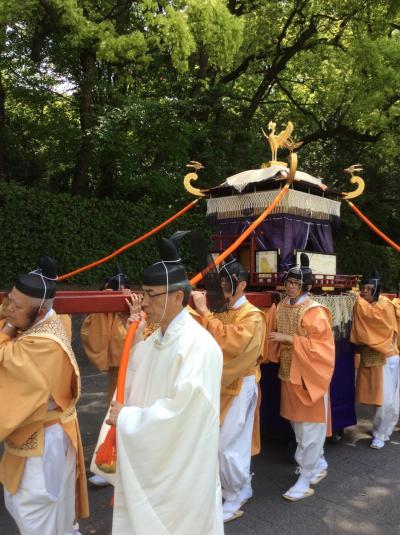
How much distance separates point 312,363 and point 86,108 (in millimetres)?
8870

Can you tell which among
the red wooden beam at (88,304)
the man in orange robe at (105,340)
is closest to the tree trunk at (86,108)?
the man in orange robe at (105,340)

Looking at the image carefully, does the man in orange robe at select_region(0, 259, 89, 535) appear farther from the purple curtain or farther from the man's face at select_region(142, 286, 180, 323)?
the purple curtain

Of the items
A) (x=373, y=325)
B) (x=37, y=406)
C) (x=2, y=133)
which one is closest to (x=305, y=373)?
(x=373, y=325)

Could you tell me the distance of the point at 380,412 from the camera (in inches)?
226

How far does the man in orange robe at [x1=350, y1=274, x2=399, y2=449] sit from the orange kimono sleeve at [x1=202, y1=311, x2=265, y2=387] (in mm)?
2225

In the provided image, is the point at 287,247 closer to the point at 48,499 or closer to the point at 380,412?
the point at 380,412

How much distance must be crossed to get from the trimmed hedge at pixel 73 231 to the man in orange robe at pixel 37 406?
679 centimetres

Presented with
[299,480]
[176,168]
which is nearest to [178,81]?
[176,168]

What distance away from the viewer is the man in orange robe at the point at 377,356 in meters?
5.64

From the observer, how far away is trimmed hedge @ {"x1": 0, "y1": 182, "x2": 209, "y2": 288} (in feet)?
30.5

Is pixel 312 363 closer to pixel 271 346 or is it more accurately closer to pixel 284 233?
pixel 271 346

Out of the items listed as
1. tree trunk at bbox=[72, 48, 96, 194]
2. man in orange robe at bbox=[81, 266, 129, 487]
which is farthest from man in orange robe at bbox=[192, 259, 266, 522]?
tree trunk at bbox=[72, 48, 96, 194]

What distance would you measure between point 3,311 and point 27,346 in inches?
27.2

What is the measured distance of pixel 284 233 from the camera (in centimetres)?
559
